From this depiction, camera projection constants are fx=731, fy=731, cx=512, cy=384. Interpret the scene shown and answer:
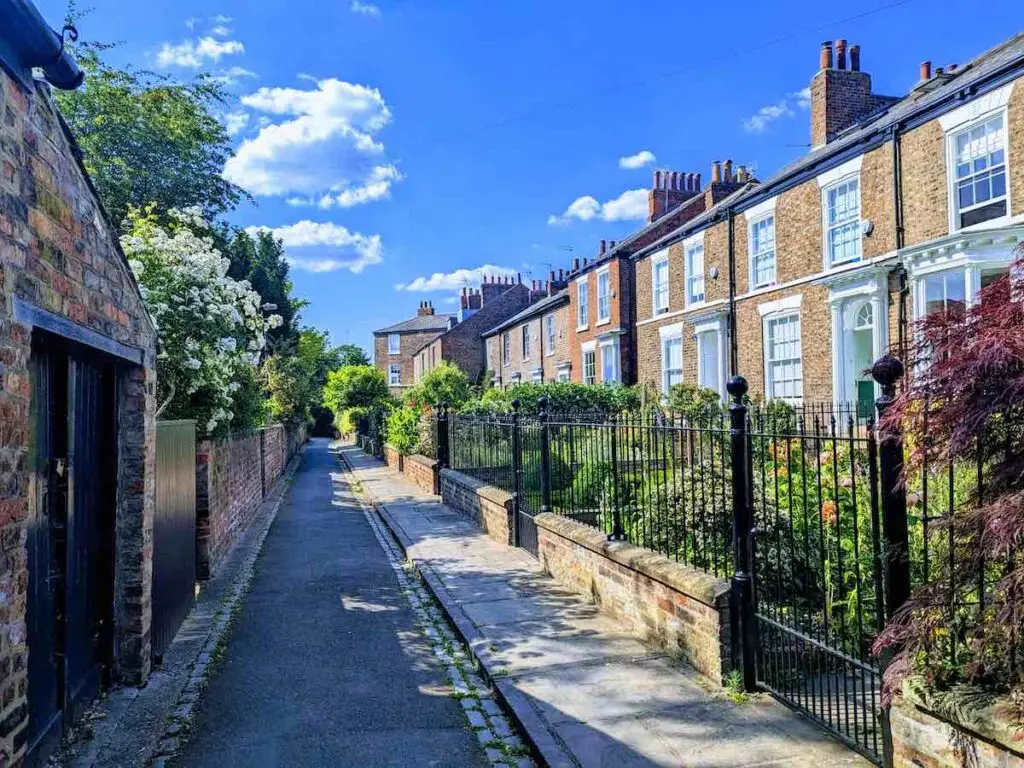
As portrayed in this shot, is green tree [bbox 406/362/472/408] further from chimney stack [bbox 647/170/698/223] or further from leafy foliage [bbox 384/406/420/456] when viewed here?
chimney stack [bbox 647/170/698/223]

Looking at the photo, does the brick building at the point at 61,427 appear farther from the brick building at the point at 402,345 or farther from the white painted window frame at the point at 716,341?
the brick building at the point at 402,345

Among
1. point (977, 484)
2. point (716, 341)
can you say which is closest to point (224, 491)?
point (977, 484)

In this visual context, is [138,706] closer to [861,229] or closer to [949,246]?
[949,246]

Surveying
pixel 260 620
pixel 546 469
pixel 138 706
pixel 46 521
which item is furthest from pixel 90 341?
pixel 546 469

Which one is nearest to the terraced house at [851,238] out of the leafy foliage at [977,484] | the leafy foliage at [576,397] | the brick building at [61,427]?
the leafy foliage at [576,397]

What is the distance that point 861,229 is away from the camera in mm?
15109

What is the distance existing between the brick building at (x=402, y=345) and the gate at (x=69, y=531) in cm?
6033

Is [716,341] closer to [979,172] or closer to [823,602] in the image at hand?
[979,172]

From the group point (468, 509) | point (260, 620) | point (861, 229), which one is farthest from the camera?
point (861, 229)

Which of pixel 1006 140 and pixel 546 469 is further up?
pixel 1006 140

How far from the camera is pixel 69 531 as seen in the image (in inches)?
164

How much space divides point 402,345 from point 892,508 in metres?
64.5

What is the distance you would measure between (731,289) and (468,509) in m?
10.9

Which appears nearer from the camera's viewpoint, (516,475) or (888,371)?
(888,371)
